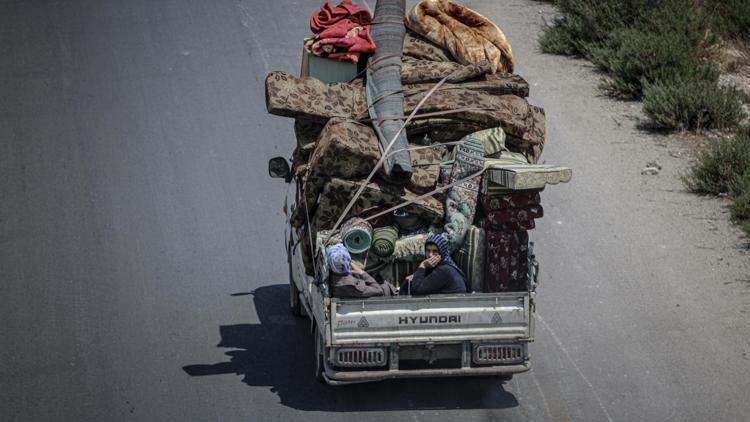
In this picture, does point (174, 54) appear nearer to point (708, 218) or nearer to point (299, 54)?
point (299, 54)

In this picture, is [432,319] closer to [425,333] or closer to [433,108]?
[425,333]

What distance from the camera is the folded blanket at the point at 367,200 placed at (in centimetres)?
955

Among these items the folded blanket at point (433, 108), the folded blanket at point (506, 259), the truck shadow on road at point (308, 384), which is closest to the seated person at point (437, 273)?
the folded blanket at point (506, 259)

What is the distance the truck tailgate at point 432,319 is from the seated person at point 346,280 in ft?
0.38

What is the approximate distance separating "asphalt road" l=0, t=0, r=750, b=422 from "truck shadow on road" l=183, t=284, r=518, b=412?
26 mm

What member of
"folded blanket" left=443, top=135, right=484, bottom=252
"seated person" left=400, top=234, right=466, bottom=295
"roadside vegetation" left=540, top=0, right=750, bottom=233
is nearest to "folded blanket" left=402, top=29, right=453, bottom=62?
"folded blanket" left=443, top=135, right=484, bottom=252

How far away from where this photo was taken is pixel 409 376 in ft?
30.0

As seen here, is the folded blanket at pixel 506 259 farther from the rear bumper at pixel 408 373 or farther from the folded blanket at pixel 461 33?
the folded blanket at pixel 461 33

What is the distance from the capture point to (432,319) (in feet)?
29.7

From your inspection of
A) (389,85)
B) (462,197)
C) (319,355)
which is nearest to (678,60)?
(389,85)

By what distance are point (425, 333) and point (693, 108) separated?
8650 mm

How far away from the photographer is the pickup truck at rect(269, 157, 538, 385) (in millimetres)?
9023

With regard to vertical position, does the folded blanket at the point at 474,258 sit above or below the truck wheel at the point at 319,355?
above

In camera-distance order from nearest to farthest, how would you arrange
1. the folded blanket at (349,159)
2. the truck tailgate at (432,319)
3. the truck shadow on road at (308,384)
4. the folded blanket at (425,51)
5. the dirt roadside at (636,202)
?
the truck tailgate at (432,319) < the folded blanket at (349,159) < the truck shadow on road at (308,384) < the folded blanket at (425,51) < the dirt roadside at (636,202)
